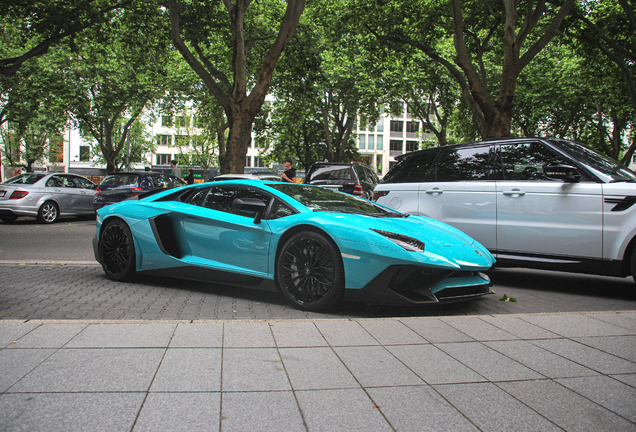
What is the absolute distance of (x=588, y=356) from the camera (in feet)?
10.7

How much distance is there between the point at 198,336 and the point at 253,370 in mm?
727

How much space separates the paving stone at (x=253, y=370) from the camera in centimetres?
265

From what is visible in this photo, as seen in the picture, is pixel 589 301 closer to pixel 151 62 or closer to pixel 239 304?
pixel 239 304

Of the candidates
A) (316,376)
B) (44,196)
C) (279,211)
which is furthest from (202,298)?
(44,196)

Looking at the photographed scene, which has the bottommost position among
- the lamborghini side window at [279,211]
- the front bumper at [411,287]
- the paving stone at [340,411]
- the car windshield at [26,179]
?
the paving stone at [340,411]

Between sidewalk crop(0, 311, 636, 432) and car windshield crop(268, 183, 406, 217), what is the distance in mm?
1307

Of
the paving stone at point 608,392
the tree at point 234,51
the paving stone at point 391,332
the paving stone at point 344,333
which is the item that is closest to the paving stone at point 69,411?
the paving stone at point 344,333

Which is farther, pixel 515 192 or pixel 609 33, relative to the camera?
pixel 609 33

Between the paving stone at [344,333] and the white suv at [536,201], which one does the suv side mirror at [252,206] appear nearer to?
the paving stone at [344,333]

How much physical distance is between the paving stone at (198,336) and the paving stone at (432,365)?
1.16m

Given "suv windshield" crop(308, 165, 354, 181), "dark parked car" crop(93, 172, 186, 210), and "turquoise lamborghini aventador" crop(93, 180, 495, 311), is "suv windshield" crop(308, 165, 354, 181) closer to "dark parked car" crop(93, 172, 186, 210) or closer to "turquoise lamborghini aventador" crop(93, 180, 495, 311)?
"dark parked car" crop(93, 172, 186, 210)

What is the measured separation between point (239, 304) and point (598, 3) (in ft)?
62.2

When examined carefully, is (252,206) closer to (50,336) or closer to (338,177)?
(50,336)

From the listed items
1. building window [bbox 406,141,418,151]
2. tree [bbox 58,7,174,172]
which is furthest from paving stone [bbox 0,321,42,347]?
building window [bbox 406,141,418,151]
